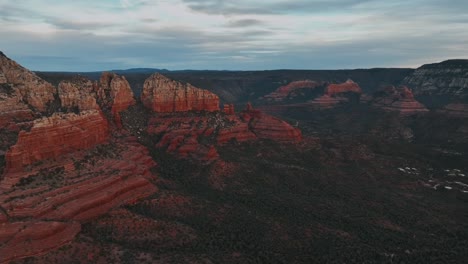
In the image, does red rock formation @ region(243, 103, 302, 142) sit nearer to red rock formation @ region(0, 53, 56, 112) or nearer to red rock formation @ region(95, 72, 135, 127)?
red rock formation @ region(95, 72, 135, 127)

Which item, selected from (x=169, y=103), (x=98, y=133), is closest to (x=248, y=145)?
(x=169, y=103)

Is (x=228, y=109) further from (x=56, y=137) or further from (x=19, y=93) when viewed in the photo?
(x=56, y=137)

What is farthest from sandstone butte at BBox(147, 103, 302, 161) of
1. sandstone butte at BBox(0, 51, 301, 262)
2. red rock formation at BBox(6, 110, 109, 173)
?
red rock formation at BBox(6, 110, 109, 173)

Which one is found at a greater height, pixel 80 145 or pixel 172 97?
pixel 172 97

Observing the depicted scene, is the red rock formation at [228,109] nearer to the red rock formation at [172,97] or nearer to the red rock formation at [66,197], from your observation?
the red rock formation at [172,97]

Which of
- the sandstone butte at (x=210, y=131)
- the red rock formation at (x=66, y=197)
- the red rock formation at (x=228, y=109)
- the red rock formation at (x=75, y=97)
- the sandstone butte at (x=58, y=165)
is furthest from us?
the red rock formation at (x=228, y=109)

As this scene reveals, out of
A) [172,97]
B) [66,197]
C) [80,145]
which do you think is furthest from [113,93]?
[66,197]

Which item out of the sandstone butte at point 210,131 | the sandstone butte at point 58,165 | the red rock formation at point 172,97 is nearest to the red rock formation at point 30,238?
the sandstone butte at point 58,165
